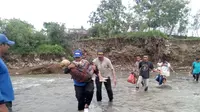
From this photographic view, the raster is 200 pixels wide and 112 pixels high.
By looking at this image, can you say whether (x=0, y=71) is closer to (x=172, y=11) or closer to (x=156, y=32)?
(x=156, y=32)

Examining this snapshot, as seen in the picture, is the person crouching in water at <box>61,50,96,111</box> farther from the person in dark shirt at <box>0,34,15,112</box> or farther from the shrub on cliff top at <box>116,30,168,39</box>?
the shrub on cliff top at <box>116,30,168,39</box>

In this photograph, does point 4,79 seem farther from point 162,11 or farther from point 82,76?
point 162,11

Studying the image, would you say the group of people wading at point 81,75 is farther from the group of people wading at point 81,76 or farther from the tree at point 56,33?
the tree at point 56,33

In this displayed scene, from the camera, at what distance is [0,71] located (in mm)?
4137

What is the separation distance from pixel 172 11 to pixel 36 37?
74.5 feet

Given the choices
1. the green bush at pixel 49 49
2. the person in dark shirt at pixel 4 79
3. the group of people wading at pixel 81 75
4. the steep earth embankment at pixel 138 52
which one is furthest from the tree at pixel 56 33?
the person in dark shirt at pixel 4 79

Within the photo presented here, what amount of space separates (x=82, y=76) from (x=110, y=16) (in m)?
35.6

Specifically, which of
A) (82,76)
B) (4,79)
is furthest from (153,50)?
(4,79)

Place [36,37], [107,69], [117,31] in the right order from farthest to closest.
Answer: [117,31]
[36,37]
[107,69]

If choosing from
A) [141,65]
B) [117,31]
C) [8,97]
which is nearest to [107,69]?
[141,65]

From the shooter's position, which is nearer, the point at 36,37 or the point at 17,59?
the point at 17,59

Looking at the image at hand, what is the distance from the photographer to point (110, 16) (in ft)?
138

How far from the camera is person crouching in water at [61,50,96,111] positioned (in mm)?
7230

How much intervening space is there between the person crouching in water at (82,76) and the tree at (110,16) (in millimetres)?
33447
